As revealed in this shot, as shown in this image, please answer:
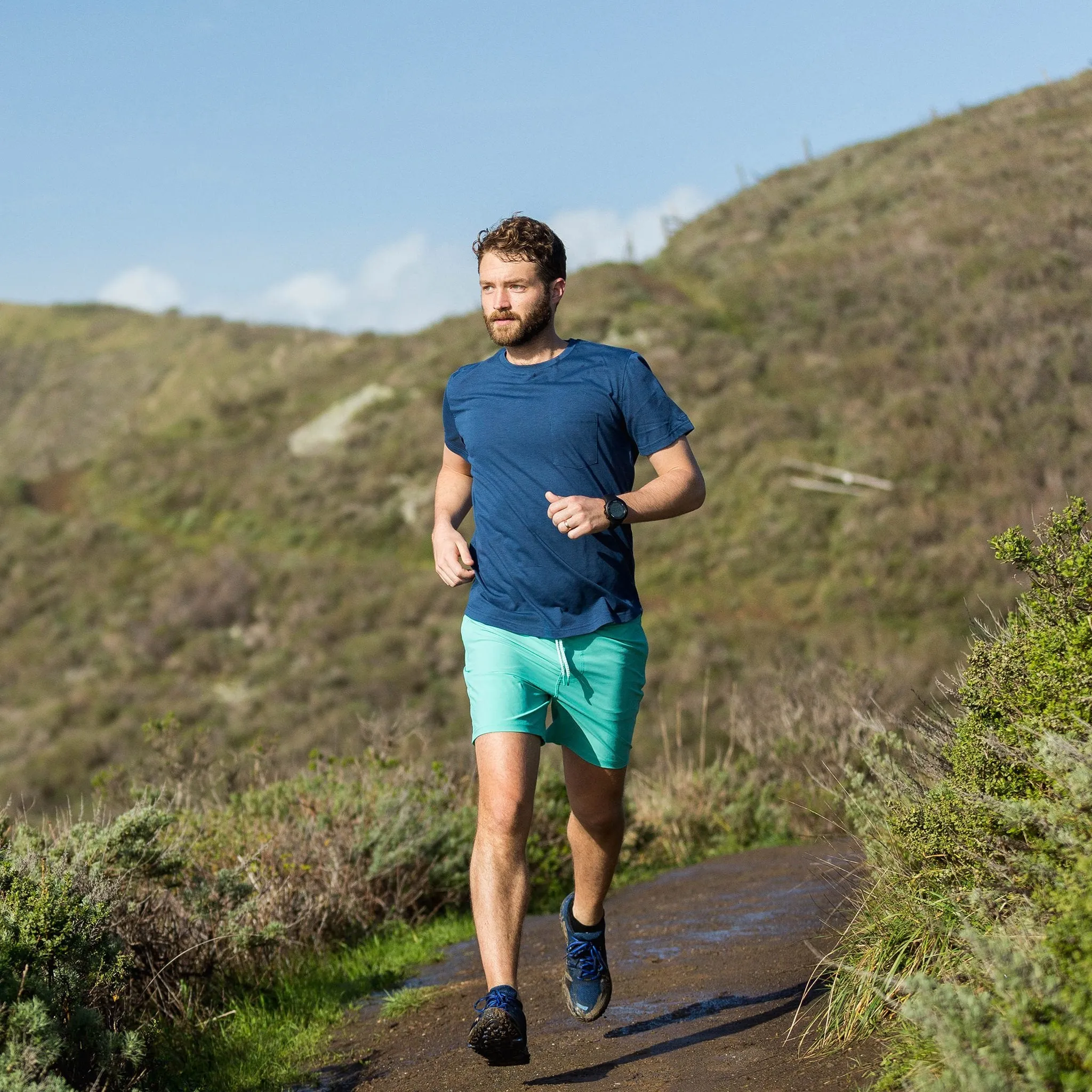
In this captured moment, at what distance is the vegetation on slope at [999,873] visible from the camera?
246 cm

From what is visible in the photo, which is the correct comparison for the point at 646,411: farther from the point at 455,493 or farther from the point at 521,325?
the point at 455,493

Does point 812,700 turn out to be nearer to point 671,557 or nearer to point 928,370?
point 671,557

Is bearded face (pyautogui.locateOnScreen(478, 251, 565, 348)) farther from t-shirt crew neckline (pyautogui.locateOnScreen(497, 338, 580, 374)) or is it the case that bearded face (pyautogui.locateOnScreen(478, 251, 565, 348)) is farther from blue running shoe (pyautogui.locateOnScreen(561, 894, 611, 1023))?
blue running shoe (pyautogui.locateOnScreen(561, 894, 611, 1023))

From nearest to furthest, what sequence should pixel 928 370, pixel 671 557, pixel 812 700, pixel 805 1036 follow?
pixel 805 1036 → pixel 812 700 → pixel 671 557 → pixel 928 370

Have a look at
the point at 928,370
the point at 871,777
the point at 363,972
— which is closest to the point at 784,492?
the point at 928,370

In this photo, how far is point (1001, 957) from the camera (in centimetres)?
263

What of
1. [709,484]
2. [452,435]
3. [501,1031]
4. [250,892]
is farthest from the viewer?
[709,484]

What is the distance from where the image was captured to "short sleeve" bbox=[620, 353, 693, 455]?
3947 mm

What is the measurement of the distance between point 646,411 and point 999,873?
171 cm

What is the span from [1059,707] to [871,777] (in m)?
6.30

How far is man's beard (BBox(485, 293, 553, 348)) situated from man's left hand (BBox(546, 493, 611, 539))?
2.11 ft

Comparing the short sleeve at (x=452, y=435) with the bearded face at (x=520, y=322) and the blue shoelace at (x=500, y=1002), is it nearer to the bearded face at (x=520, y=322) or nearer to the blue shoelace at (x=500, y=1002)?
the bearded face at (x=520, y=322)

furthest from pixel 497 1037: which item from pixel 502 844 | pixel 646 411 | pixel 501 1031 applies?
pixel 646 411

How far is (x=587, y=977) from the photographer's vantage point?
13.2 ft
